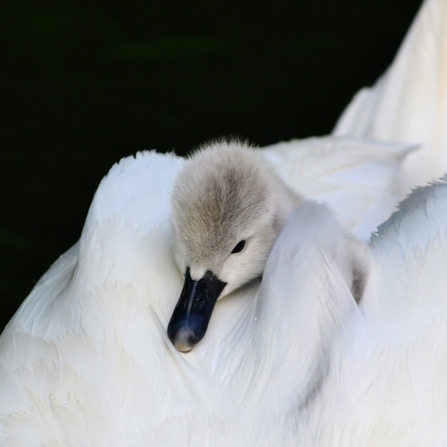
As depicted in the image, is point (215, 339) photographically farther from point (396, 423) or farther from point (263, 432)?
point (396, 423)

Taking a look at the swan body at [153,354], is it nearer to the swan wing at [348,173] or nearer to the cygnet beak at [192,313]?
the cygnet beak at [192,313]

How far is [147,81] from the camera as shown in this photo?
4.50 meters

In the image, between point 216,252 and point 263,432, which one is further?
point 216,252

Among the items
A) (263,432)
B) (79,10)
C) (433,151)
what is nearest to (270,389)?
(263,432)

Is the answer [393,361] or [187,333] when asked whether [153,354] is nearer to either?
[187,333]

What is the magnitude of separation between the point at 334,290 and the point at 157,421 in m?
0.50

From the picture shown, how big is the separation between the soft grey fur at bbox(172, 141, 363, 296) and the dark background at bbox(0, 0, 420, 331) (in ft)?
5.25

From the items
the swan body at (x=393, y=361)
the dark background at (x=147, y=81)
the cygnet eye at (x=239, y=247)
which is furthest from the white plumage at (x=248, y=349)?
the dark background at (x=147, y=81)

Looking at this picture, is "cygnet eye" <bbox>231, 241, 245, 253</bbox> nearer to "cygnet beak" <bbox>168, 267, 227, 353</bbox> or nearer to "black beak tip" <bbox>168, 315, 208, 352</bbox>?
"cygnet beak" <bbox>168, 267, 227, 353</bbox>

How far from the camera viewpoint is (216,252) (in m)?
2.39

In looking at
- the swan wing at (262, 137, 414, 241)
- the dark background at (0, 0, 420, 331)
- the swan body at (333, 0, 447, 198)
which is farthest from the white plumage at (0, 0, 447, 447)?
the dark background at (0, 0, 420, 331)

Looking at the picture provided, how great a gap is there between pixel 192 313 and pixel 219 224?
267 mm

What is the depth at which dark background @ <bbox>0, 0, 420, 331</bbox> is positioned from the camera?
412cm

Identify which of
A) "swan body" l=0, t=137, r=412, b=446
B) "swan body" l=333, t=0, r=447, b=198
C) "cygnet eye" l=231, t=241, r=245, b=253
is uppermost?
"swan body" l=333, t=0, r=447, b=198
